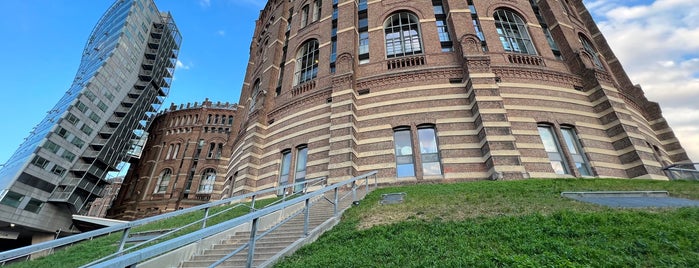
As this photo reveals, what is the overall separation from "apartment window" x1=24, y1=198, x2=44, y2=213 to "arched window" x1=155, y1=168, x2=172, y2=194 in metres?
10.4

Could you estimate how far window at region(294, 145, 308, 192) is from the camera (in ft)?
46.4

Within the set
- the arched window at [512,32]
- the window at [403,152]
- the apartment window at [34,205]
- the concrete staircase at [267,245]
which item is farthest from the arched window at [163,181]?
the arched window at [512,32]

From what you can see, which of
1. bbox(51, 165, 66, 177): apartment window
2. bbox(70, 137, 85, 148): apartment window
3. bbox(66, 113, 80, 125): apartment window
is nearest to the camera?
bbox(51, 165, 66, 177): apartment window

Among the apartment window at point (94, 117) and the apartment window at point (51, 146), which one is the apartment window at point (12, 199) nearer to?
the apartment window at point (51, 146)

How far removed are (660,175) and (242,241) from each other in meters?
15.5

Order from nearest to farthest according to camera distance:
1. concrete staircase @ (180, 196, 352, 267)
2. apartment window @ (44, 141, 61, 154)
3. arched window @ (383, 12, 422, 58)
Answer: concrete staircase @ (180, 196, 352, 267)
arched window @ (383, 12, 422, 58)
apartment window @ (44, 141, 61, 154)

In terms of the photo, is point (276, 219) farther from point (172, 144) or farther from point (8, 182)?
point (172, 144)

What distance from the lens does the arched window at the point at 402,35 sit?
51.8ft

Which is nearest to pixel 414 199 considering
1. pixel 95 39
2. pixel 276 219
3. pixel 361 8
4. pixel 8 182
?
pixel 276 219

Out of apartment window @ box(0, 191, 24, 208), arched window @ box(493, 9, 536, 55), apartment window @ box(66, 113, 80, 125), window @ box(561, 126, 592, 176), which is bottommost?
window @ box(561, 126, 592, 176)

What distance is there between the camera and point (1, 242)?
1147 inches

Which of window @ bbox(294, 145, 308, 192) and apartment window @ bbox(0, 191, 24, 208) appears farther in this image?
apartment window @ bbox(0, 191, 24, 208)

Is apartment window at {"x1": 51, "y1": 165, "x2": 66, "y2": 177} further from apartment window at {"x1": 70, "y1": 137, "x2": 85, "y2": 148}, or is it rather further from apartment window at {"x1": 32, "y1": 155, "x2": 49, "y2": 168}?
apartment window at {"x1": 70, "y1": 137, "x2": 85, "y2": 148}

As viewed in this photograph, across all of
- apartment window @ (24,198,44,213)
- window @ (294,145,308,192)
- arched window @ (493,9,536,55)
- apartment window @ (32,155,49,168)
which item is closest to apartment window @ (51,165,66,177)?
apartment window @ (32,155,49,168)
